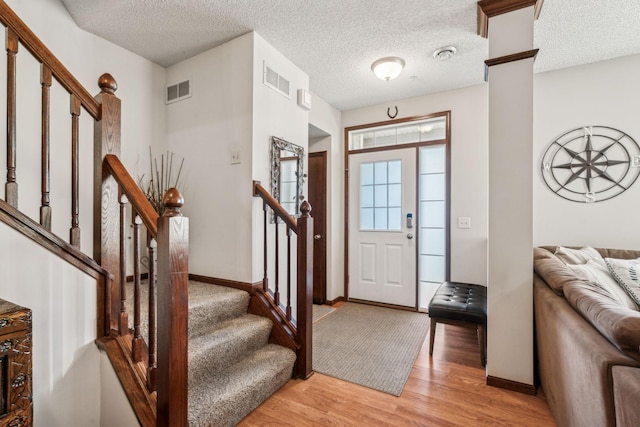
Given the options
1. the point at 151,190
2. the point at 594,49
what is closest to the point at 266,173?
the point at 151,190

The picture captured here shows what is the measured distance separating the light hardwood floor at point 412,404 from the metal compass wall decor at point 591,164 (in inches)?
81.7

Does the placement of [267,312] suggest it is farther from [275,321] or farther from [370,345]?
[370,345]

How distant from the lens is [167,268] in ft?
3.76

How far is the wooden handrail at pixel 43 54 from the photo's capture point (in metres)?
1.25

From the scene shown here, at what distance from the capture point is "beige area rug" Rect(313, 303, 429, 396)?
7.03ft

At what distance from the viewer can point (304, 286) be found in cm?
207

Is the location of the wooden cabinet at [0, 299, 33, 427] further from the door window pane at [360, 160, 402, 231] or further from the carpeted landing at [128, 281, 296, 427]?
the door window pane at [360, 160, 402, 231]

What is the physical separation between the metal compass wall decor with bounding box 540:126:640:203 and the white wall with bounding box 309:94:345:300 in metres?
2.30

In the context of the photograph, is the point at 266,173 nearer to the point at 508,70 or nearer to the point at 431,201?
the point at 508,70

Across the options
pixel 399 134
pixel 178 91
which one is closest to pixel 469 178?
pixel 399 134

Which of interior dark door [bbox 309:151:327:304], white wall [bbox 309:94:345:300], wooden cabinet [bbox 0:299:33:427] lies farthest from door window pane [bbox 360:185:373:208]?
wooden cabinet [bbox 0:299:33:427]

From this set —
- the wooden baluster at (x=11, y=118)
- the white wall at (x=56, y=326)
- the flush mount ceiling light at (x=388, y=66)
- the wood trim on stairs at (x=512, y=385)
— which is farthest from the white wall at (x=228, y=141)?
the wood trim on stairs at (x=512, y=385)

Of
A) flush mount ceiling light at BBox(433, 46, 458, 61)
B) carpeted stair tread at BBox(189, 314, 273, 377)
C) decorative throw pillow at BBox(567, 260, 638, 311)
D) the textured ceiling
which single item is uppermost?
the textured ceiling

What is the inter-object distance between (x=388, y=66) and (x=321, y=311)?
9.16ft
